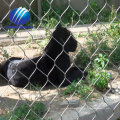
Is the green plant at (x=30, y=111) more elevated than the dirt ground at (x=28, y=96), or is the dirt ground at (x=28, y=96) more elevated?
the green plant at (x=30, y=111)

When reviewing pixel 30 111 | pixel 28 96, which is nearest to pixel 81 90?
pixel 28 96

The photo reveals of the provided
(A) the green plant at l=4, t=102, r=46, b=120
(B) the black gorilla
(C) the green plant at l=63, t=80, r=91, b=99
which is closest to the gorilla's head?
(B) the black gorilla

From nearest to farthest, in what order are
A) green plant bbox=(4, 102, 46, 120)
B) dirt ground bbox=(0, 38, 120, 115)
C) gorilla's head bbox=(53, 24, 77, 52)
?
1. green plant bbox=(4, 102, 46, 120)
2. dirt ground bbox=(0, 38, 120, 115)
3. gorilla's head bbox=(53, 24, 77, 52)

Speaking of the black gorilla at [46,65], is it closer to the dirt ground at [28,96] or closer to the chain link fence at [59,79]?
the chain link fence at [59,79]

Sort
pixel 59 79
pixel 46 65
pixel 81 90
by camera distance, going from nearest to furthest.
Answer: pixel 81 90
pixel 46 65
pixel 59 79

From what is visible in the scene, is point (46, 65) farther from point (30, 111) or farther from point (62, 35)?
point (30, 111)

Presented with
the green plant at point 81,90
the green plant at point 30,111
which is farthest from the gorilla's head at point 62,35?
the green plant at point 30,111

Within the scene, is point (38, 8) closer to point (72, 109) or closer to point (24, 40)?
point (24, 40)

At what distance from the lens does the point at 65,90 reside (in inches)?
118

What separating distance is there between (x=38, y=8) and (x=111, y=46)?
10.5ft

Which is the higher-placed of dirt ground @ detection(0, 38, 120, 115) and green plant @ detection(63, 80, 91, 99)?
green plant @ detection(63, 80, 91, 99)

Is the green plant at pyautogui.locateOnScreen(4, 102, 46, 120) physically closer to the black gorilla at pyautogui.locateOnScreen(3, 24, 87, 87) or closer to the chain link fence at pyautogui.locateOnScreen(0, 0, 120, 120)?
the chain link fence at pyautogui.locateOnScreen(0, 0, 120, 120)

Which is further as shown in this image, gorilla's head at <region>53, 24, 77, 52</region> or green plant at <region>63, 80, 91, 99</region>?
gorilla's head at <region>53, 24, 77, 52</region>

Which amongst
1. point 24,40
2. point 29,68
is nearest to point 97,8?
point 24,40
